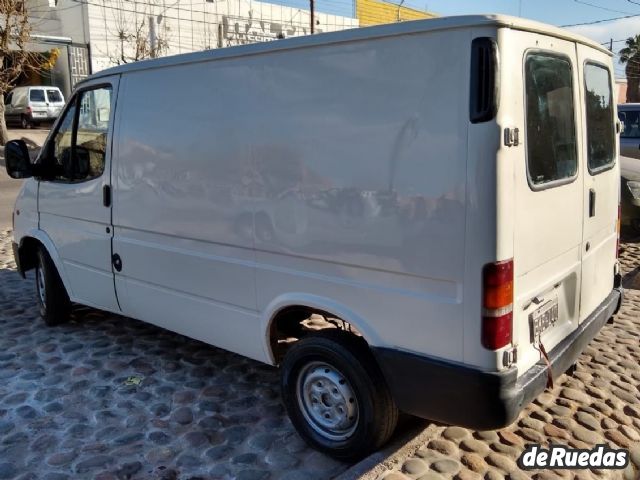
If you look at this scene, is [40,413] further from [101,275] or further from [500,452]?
[500,452]

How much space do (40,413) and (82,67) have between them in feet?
92.2

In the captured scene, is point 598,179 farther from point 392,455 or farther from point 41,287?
point 41,287

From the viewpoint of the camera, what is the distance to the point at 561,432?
11.8ft

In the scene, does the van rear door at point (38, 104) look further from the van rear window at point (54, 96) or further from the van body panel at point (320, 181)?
the van body panel at point (320, 181)

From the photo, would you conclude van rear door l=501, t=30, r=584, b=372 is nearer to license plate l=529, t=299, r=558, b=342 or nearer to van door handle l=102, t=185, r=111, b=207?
license plate l=529, t=299, r=558, b=342

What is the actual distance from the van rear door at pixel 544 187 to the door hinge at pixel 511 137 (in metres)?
0.03

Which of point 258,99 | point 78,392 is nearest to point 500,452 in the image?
point 258,99

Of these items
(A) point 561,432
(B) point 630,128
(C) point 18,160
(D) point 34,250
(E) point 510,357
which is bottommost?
(A) point 561,432

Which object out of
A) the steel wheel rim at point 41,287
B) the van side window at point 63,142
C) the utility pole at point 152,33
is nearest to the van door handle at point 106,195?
the van side window at point 63,142

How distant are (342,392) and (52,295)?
10.9 feet

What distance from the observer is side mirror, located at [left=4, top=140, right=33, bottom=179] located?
198 inches

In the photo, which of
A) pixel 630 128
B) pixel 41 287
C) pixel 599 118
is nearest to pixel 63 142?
pixel 41 287

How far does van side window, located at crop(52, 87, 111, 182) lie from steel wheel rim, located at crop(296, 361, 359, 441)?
232cm

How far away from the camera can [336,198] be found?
10.2ft
